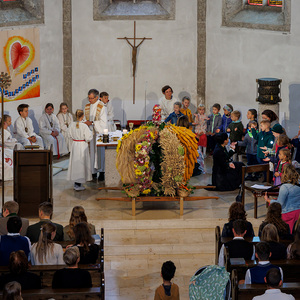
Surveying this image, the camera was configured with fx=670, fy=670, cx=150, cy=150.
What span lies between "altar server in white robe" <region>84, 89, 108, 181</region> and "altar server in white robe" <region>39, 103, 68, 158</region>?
2188mm

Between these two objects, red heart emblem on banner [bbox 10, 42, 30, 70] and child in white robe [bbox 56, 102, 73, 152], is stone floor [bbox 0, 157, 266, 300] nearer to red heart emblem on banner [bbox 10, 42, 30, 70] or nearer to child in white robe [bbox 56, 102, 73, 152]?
child in white robe [bbox 56, 102, 73, 152]

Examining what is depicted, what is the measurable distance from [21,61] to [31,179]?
5954mm

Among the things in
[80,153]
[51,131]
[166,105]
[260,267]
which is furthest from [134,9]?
[260,267]

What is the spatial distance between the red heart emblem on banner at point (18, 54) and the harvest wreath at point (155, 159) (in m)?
5.81

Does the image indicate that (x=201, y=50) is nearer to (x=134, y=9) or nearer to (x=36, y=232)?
(x=134, y=9)

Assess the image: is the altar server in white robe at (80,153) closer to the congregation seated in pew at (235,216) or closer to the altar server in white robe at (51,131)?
the altar server in white robe at (51,131)

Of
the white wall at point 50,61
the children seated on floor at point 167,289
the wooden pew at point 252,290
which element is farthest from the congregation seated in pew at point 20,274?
the white wall at point 50,61

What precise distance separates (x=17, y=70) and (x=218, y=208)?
6.82 meters

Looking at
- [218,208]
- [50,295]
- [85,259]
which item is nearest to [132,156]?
[218,208]

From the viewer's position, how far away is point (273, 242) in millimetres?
7195

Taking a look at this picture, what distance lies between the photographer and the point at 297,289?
20.6ft

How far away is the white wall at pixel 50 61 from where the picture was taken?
1641 centimetres

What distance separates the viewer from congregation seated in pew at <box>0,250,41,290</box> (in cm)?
616

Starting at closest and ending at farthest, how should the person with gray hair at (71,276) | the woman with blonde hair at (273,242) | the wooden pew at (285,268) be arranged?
the person with gray hair at (71,276)
the wooden pew at (285,268)
the woman with blonde hair at (273,242)
